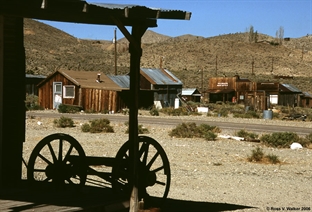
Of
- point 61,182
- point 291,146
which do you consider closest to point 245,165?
point 291,146

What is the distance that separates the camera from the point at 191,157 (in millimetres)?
16328

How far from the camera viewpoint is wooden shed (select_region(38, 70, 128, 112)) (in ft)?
143

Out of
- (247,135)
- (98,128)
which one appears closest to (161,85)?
(98,128)

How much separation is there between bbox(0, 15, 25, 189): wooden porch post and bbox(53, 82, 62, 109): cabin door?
38.0m

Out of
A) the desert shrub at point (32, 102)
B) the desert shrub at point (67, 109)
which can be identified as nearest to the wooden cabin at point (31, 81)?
the desert shrub at point (32, 102)

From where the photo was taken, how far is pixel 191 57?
11806 cm

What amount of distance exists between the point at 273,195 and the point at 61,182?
4.26m

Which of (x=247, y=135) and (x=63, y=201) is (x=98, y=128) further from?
(x=63, y=201)

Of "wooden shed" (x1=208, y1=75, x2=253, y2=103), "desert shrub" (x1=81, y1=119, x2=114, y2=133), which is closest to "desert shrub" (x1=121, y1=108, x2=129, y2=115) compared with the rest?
"desert shrub" (x1=81, y1=119, x2=114, y2=133)

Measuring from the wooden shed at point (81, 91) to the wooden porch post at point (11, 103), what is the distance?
111ft

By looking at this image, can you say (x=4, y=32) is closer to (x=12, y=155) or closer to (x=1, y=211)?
(x=12, y=155)

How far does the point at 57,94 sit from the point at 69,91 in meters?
1.69

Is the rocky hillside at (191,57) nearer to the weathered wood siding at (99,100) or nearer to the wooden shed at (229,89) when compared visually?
the wooden shed at (229,89)

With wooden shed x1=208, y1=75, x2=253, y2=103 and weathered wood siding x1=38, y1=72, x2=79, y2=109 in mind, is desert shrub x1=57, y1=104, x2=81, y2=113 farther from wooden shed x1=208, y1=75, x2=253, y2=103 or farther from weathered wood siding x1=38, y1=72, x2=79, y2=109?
wooden shed x1=208, y1=75, x2=253, y2=103
